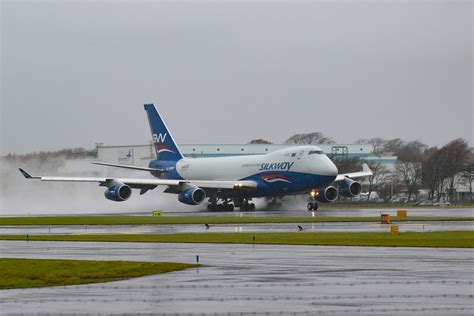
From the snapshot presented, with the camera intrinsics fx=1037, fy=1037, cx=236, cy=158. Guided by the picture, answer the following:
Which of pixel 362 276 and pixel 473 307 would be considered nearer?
pixel 473 307

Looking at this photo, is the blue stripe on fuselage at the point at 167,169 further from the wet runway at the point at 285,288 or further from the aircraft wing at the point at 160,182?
the wet runway at the point at 285,288

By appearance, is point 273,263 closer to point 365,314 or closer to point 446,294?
point 446,294

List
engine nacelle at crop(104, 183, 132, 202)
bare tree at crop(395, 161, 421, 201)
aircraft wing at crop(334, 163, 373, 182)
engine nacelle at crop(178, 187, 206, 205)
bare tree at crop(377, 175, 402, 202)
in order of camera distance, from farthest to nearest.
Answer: bare tree at crop(377, 175, 402, 202) → bare tree at crop(395, 161, 421, 201) → aircraft wing at crop(334, 163, 373, 182) → engine nacelle at crop(178, 187, 206, 205) → engine nacelle at crop(104, 183, 132, 202)

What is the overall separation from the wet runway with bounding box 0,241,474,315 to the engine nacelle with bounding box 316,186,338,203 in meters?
59.9

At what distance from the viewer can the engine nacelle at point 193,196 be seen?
3629 inches

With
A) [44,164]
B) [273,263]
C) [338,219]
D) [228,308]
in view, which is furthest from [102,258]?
[44,164]

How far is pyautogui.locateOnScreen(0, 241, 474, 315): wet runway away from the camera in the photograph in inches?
767

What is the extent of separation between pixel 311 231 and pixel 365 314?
32195mm

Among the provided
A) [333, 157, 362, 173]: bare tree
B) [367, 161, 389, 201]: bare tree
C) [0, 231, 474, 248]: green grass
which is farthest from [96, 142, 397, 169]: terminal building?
[0, 231, 474, 248]: green grass

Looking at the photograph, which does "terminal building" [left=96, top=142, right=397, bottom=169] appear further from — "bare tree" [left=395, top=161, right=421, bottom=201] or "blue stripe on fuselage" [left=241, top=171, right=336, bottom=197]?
"blue stripe on fuselage" [left=241, top=171, right=336, bottom=197]

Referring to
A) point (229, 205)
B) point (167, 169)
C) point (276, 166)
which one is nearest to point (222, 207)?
point (229, 205)

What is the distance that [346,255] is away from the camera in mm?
32938

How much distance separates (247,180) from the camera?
95.9 m

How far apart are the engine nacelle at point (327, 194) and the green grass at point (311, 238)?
4579 cm
